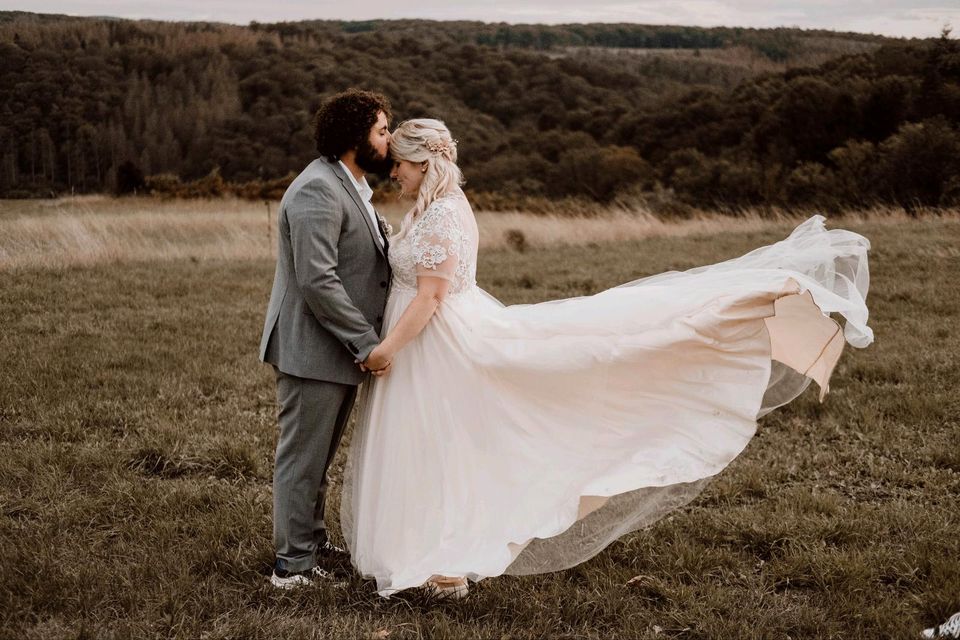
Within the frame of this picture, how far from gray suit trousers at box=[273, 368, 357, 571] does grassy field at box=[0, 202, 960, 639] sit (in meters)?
0.22

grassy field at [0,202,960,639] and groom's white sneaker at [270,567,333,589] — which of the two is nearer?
grassy field at [0,202,960,639]

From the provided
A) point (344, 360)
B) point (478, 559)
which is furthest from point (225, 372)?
point (478, 559)

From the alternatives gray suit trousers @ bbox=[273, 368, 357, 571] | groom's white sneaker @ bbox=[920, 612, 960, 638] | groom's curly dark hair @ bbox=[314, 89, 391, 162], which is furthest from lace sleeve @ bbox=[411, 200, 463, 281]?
groom's white sneaker @ bbox=[920, 612, 960, 638]

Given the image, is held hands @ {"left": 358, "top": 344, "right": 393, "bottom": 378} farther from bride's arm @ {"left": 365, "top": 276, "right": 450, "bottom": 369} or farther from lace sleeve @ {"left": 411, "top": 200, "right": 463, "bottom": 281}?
lace sleeve @ {"left": 411, "top": 200, "right": 463, "bottom": 281}

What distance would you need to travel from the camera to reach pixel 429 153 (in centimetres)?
386

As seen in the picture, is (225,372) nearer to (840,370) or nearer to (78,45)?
(840,370)

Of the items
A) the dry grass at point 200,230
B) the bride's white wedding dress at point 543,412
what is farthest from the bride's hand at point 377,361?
the dry grass at point 200,230

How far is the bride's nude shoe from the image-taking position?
3932 millimetres

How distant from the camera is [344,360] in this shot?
395 centimetres

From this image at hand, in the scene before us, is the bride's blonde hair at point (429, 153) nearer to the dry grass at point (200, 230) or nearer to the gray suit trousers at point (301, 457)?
the gray suit trousers at point (301, 457)

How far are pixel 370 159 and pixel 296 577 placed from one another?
6.79ft

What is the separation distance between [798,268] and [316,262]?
2422 mm

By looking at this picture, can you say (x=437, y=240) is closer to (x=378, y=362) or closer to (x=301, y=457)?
(x=378, y=362)

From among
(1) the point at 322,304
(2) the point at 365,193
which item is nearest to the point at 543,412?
(1) the point at 322,304
